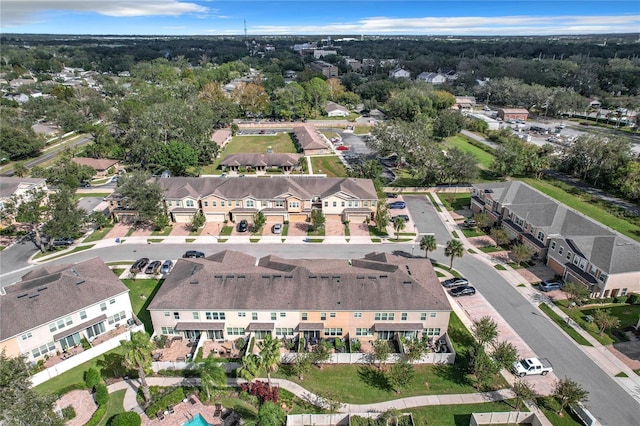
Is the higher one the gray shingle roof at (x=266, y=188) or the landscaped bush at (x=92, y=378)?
the gray shingle roof at (x=266, y=188)

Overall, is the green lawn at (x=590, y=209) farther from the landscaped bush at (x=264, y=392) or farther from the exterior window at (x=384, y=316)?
the landscaped bush at (x=264, y=392)

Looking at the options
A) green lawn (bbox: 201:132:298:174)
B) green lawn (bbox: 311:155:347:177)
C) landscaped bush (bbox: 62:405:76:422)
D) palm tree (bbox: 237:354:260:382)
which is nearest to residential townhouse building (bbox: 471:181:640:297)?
green lawn (bbox: 311:155:347:177)

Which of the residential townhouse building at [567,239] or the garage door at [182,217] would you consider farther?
Result: the garage door at [182,217]

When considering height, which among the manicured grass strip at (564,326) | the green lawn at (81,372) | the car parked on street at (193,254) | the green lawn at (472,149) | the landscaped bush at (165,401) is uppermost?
the green lawn at (472,149)

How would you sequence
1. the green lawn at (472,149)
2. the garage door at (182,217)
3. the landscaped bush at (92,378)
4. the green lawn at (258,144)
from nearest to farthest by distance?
the landscaped bush at (92,378)
the garage door at (182,217)
the green lawn at (472,149)
the green lawn at (258,144)

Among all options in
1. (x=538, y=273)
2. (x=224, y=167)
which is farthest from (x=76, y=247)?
(x=538, y=273)

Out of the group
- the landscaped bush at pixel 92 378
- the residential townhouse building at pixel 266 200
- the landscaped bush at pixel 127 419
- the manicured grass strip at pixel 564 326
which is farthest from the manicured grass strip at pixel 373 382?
the residential townhouse building at pixel 266 200

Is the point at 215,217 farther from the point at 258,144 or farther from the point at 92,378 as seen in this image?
the point at 258,144
